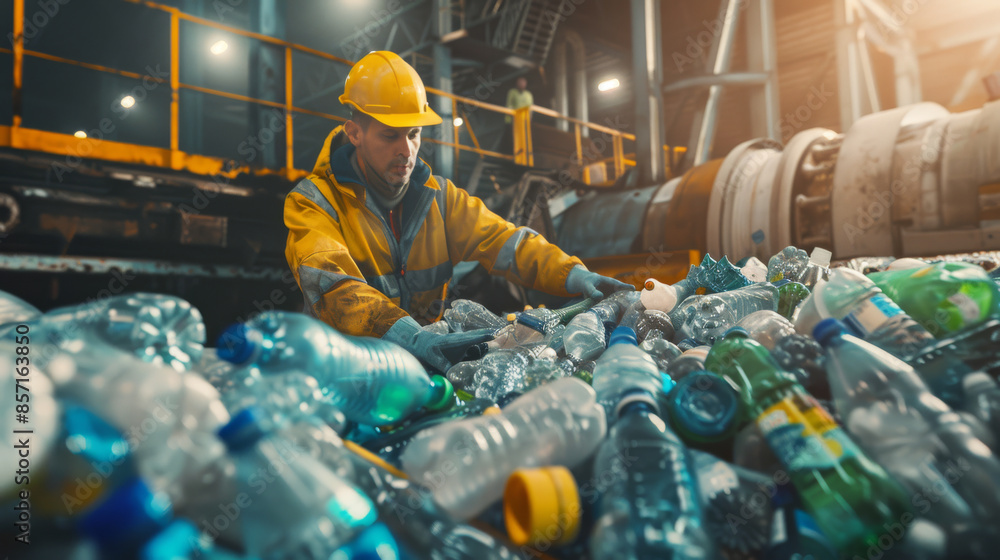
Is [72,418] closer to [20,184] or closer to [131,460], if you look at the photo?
[131,460]

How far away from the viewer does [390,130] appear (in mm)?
3018

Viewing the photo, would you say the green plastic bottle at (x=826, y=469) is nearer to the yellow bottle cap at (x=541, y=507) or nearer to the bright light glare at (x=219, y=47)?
the yellow bottle cap at (x=541, y=507)

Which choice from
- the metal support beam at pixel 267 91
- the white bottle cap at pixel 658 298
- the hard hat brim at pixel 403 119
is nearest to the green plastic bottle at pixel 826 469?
the white bottle cap at pixel 658 298

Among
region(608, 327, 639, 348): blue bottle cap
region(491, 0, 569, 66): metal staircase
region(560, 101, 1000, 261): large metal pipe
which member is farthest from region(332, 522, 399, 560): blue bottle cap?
region(491, 0, 569, 66): metal staircase

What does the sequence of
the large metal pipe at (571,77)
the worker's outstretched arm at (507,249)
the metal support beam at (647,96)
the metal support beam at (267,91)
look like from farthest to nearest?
the large metal pipe at (571,77)
the metal support beam at (647,96)
the metal support beam at (267,91)
the worker's outstretched arm at (507,249)

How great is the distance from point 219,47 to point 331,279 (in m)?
16.8

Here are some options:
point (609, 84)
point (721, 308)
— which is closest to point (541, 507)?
point (721, 308)

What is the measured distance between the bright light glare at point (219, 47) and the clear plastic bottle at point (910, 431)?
18393 mm

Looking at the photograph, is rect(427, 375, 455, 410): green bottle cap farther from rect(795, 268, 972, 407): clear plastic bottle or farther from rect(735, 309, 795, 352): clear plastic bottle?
rect(795, 268, 972, 407): clear plastic bottle

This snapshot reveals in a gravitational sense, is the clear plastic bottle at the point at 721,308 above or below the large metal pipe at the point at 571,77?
below

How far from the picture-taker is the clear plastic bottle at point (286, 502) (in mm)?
807

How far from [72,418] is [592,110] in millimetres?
16143

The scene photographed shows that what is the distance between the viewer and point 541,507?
892mm

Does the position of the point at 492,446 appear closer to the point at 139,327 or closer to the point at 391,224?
the point at 139,327
